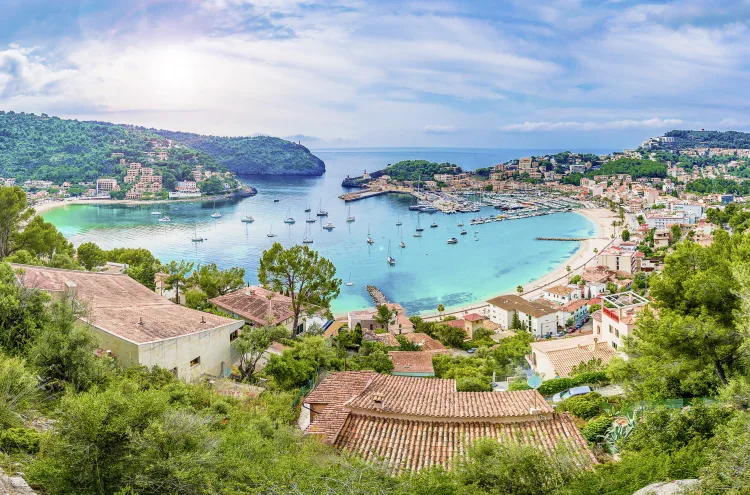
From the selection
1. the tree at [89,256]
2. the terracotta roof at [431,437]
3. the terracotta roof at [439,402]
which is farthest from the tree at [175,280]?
the terracotta roof at [431,437]

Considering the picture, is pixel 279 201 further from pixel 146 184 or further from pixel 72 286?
pixel 72 286

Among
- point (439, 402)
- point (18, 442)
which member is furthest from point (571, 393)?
point (18, 442)

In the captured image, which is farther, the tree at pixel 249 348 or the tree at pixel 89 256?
the tree at pixel 89 256

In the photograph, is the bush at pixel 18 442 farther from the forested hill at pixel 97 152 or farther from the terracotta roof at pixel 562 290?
the forested hill at pixel 97 152

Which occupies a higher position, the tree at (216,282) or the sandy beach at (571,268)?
the tree at (216,282)

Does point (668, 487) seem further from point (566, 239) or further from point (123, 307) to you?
point (566, 239)

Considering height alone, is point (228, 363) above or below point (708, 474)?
below

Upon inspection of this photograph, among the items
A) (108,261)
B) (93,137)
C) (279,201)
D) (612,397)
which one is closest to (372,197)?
(279,201)
